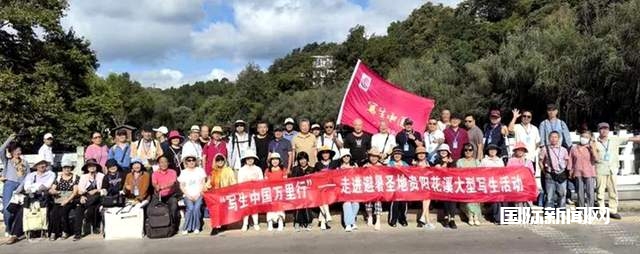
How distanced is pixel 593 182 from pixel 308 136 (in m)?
4.79

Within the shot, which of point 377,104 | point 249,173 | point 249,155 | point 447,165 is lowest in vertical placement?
point 249,173

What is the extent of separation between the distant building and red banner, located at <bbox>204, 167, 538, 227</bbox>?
3103 inches

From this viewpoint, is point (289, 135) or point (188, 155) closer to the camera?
point (188, 155)

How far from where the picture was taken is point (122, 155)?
10.8 metres

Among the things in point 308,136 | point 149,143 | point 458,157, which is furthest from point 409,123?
point 149,143

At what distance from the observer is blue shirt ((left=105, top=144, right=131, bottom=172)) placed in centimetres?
1069

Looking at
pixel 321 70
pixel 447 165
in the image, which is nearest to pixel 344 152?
pixel 447 165

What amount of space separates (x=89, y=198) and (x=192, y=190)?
5.29 ft

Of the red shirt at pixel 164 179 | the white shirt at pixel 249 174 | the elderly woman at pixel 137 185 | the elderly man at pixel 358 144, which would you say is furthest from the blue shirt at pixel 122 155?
the elderly man at pixel 358 144

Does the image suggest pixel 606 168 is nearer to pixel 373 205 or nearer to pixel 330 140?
pixel 373 205

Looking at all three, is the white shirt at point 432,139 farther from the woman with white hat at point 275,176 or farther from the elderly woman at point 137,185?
the elderly woman at point 137,185

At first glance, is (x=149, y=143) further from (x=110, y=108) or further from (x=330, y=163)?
(x=110, y=108)

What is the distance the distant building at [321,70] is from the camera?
302ft

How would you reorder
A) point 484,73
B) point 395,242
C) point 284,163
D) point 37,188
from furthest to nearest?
point 484,73
point 284,163
point 37,188
point 395,242
